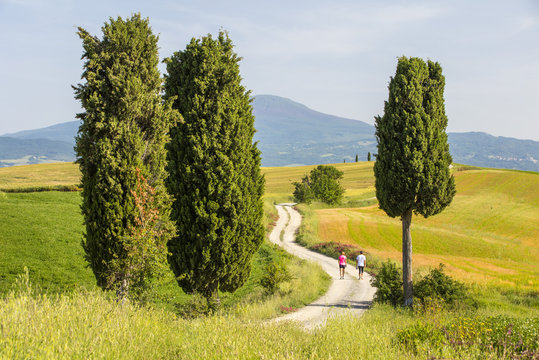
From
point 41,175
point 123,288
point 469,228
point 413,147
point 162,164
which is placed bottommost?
point 469,228

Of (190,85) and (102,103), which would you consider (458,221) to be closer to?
(190,85)

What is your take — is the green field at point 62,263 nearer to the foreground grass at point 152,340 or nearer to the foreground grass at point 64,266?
the foreground grass at point 64,266

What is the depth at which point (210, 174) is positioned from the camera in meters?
14.5

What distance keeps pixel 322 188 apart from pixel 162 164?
7279cm

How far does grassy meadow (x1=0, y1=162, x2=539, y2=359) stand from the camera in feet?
21.0

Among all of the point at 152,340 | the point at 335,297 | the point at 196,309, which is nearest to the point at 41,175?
the point at 335,297

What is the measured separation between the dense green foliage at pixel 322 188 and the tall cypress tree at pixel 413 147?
63.1 metres

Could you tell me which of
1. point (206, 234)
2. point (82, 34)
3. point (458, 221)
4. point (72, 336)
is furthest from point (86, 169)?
point (458, 221)

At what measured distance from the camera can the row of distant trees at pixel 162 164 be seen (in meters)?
11.0

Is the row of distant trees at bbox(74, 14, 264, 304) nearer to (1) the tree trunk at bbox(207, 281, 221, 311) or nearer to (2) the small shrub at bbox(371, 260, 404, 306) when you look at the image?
(1) the tree trunk at bbox(207, 281, 221, 311)

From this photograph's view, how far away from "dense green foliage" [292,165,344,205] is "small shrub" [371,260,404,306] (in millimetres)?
61783

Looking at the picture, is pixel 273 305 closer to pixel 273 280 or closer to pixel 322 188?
pixel 273 280

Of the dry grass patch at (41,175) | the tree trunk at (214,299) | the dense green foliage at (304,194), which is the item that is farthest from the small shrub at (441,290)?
the dry grass patch at (41,175)

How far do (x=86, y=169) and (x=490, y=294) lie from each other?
2148cm
